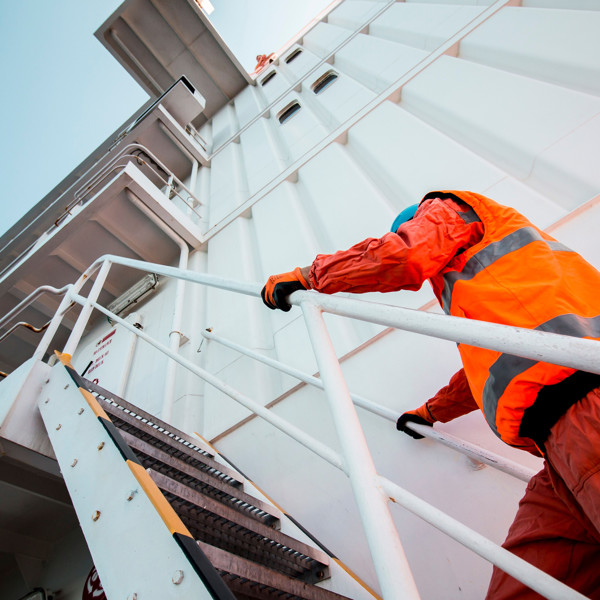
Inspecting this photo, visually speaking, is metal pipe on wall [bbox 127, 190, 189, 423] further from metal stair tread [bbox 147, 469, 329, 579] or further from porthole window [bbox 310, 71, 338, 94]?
porthole window [bbox 310, 71, 338, 94]

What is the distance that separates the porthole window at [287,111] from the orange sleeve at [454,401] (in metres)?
4.83

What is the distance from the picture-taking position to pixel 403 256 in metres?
0.91

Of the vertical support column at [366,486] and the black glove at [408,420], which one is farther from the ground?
the vertical support column at [366,486]

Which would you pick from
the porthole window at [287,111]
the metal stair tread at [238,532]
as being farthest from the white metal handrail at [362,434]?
the porthole window at [287,111]

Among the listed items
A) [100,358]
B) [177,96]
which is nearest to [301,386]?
[100,358]

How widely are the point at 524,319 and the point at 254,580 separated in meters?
0.89

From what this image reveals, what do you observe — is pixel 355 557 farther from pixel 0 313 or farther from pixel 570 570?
pixel 0 313

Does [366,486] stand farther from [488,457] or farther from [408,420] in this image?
[408,420]

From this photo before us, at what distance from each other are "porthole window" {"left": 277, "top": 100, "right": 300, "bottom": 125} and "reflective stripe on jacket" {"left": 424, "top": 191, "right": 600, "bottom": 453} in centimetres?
488

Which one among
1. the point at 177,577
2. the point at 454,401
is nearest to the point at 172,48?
the point at 454,401

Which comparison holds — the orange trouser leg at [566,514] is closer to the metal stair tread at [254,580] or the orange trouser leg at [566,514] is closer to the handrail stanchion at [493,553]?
the handrail stanchion at [493,553]

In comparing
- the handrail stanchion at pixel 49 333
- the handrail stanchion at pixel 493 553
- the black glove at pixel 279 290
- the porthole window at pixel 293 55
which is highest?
the handrail stanchion at pixel 49 333

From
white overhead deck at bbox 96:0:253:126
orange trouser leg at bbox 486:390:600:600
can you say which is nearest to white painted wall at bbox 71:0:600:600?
orange trouser leg at bbox 486:390:600:600

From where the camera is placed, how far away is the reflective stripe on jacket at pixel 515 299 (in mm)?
690
